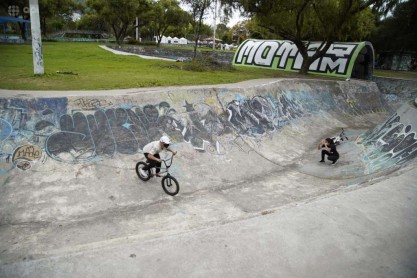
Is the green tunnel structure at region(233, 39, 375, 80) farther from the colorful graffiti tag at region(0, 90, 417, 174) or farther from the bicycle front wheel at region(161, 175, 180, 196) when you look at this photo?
the bicycle front wheel at region(161, 175, 180, 196)

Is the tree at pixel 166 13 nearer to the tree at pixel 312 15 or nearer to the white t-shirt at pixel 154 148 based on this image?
the tree at pixel 312 15

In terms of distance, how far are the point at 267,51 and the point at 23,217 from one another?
26755 mm

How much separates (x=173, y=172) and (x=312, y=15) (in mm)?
18793

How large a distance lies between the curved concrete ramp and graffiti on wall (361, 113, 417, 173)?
6cm

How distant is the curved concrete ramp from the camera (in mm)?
5488

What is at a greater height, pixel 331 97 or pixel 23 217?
pixel 331 97

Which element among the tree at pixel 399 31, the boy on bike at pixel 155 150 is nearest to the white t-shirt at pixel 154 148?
the boy on bike at pixel 155 150

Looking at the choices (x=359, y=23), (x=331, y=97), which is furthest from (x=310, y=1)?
(x=331, y=97)

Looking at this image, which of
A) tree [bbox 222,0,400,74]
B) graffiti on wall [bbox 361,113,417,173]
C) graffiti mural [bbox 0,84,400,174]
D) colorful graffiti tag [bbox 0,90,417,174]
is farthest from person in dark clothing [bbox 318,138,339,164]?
tree [bbox 222,0,400,74]

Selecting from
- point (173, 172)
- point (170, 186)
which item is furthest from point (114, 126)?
point (170, 186)

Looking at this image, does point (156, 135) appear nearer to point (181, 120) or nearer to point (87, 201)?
point (181, 120)

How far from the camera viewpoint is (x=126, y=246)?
468 cm

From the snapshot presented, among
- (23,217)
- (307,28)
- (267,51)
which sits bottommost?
(23,217)

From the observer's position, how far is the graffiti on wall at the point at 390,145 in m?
10.4
